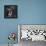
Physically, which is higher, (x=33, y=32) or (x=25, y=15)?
(x=25, y=15)

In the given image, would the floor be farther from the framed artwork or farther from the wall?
the framed artwork

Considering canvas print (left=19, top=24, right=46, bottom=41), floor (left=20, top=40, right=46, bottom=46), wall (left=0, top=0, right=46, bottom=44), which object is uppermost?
wall (left=0, top=0, right=46, bottom=44)

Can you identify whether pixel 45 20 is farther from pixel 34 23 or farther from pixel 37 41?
pixel 37 41

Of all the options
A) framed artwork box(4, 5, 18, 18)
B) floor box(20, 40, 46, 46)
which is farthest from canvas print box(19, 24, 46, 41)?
framed artwork box(4, 5, 18, 18)

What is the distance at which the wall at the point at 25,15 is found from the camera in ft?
13.2

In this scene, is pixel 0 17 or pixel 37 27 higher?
pixel 0 17

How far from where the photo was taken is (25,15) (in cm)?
405

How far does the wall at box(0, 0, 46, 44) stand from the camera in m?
4.03

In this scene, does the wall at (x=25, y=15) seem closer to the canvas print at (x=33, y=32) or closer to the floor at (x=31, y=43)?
the canvas print at (x=33, y=32)

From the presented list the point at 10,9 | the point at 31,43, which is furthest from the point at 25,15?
the point at 31,43

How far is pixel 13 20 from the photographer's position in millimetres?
4059

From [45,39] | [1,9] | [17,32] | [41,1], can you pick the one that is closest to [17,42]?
[17,32]

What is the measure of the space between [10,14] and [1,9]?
305mm

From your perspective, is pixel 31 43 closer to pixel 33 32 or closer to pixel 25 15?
pixel 33 32
